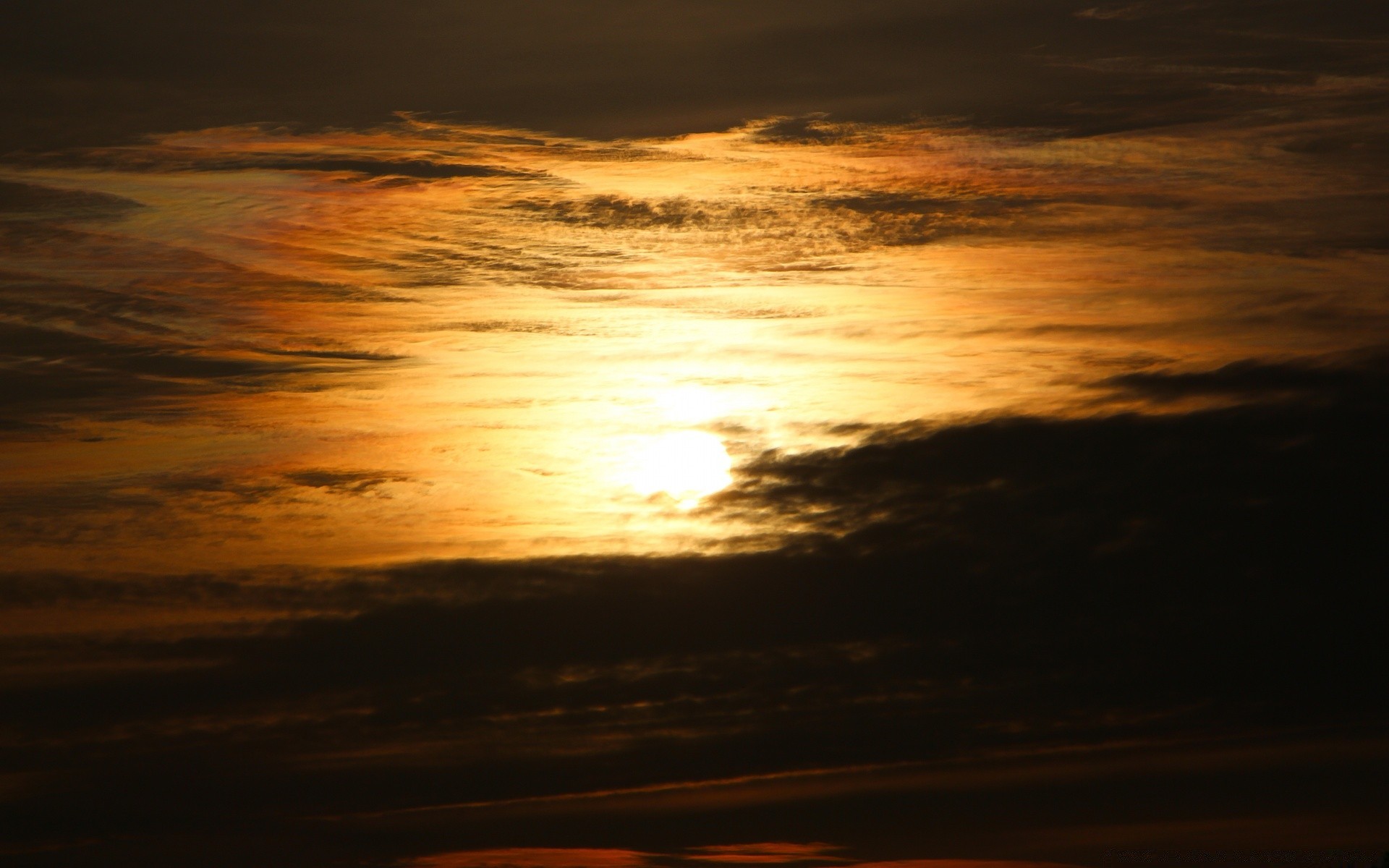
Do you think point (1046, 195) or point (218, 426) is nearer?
point (218, 426)

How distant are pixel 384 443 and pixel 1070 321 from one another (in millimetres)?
6013

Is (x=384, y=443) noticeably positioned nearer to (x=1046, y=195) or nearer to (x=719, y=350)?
(x=719, y=350)

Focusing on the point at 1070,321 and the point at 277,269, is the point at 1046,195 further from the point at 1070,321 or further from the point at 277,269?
the point at 277,269

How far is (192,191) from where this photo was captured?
590 inches

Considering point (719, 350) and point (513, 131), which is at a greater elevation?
point (513, 131)

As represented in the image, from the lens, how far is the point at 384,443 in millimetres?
13930

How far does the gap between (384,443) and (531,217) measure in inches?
102

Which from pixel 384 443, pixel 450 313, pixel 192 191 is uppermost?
pixel 192 191

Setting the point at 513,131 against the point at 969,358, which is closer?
the point at 969,358

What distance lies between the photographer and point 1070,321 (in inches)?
567

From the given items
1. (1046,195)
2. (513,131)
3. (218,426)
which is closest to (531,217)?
(513,131)

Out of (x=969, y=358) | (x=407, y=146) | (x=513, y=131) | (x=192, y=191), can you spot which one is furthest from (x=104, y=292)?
(x=969, y=358)

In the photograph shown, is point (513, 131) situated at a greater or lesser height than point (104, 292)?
greater

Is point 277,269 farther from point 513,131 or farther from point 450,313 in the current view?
point 513,131
